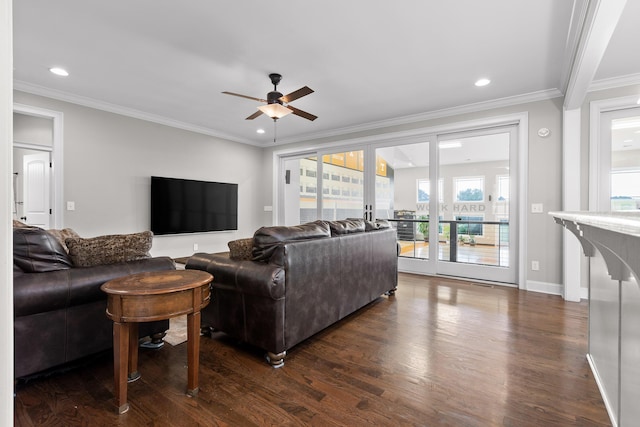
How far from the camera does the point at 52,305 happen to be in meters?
1.73

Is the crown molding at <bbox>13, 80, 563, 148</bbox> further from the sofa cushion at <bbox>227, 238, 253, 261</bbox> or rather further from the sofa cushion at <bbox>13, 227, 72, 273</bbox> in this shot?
the sofa cushion at <bbox>227, 238, 253, 261</bbox>

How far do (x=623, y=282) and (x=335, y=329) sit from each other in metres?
1.92

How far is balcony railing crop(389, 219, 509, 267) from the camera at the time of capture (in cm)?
423

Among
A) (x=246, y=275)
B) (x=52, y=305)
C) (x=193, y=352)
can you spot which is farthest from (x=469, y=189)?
(x=52, y=305)

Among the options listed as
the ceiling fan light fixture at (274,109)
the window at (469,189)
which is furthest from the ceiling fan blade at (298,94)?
the window at (469,189)

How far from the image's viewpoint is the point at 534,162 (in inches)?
152

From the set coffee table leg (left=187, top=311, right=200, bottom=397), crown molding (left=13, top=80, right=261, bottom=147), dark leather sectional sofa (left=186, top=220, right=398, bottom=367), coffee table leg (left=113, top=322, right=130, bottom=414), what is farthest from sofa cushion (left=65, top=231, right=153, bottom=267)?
crown molding (left=13, top=80, right=261, bottom=147)

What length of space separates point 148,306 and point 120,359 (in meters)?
0.32

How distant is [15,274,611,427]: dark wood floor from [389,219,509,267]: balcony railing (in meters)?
1.60

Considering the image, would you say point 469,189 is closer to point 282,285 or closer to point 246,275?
point 282,285

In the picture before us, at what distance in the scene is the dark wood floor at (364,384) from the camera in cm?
153

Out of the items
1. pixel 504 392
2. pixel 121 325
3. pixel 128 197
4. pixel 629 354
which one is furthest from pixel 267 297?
pixel 128 197

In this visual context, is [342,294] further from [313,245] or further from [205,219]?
[205,219]

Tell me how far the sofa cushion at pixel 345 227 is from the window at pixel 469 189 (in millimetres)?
2169
